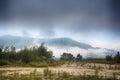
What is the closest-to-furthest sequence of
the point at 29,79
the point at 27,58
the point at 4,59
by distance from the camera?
the point at 29,79
the point at 4,59
the point at 27,58

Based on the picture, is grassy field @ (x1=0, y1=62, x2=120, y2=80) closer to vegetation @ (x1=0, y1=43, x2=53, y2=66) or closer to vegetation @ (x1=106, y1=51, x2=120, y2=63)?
vegetation @ (x1=0, y1=43, x2=53, y2=66)

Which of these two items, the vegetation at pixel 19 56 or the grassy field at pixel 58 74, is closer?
the grassy field at pixel 58 74

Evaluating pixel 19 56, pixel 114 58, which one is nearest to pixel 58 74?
pixel 19 56

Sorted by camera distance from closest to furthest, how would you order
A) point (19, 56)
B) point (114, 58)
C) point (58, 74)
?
point (58, 74), point (19, 56), point (114, 58)

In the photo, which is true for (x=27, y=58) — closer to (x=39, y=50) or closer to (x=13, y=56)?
(x=13, y=56)

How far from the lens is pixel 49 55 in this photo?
54125 millimetres

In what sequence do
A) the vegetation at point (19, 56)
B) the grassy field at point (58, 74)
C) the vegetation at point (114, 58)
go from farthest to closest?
1. the vegetation at point (114, 58)
2. the vegetation at point (19, 56)
3. the grassy field at point (58, 74)

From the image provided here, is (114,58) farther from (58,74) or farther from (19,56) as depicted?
(58,74)

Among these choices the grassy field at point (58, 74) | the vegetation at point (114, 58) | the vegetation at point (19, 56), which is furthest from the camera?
the vegetation at point (114, 58)

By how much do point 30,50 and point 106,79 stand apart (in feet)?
84.8

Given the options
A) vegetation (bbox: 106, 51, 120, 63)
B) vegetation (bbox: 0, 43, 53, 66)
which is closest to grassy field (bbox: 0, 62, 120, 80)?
vegetation (bbox: 0, 43, 53, 66)

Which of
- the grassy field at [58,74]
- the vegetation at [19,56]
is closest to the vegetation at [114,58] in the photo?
the vegetation at [19,56]

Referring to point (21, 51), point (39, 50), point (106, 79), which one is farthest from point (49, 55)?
point (106, 79)

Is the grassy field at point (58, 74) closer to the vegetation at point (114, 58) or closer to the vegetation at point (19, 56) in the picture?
the vegetation at point (19, 56)
